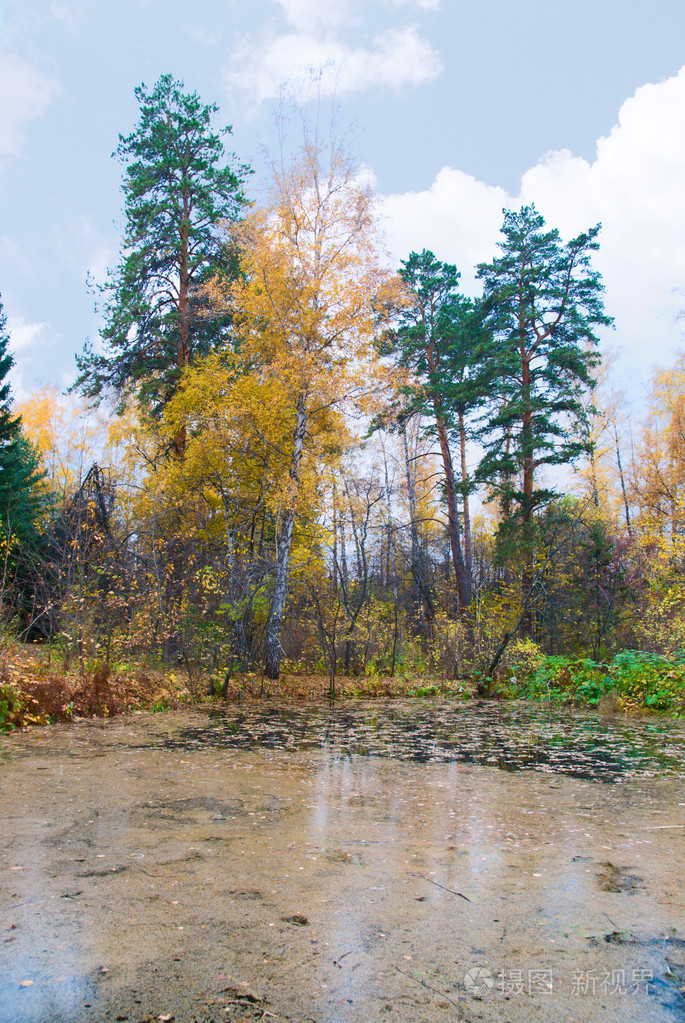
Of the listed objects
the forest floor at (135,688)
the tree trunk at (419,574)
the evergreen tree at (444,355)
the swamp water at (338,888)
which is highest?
the evergreen tree at (444,355)

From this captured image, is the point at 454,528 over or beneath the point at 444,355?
beneath

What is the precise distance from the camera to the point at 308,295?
43.7 feet

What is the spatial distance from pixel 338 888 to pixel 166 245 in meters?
17.4

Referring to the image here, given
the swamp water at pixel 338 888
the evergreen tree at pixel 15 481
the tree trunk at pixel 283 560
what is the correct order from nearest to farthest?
the swamp water at pixel 338 888 → the tree trunk at pixel 283 560 → the evergreen tree at pixel 15 481

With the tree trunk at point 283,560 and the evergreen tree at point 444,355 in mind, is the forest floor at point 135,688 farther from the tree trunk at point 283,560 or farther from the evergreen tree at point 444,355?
the evergreen tree at point 444,355

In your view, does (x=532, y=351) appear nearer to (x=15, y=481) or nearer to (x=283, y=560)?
(x=283, y=560)

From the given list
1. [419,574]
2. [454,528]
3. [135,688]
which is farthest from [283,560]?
[454,528]

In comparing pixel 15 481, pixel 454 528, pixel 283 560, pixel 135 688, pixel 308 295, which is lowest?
pixel 135 688

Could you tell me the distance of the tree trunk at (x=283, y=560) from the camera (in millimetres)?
12969

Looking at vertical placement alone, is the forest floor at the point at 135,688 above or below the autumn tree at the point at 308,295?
below

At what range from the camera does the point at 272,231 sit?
1370cm

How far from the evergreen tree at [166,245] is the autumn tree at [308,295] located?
12.3 ft

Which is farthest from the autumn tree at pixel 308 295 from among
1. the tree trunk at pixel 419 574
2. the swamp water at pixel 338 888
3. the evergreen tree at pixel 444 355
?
the swamp water at pixel 338 888

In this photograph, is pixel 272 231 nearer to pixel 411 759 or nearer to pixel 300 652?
pixel 300 652
